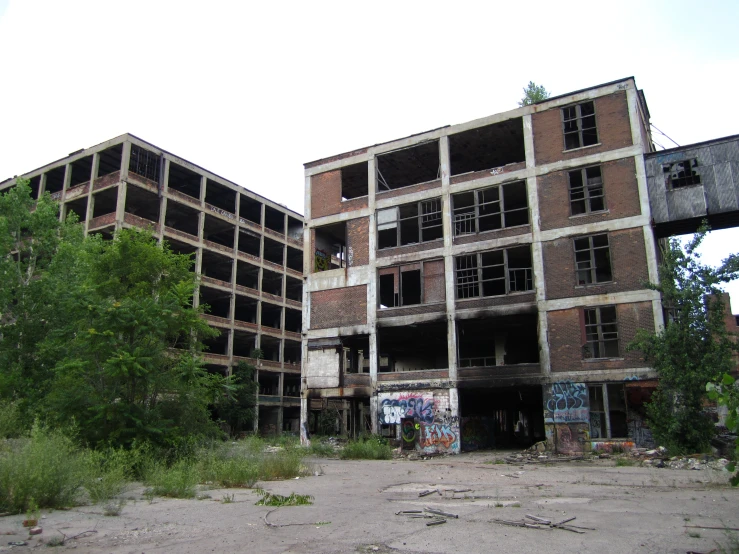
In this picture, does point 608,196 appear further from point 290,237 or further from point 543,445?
point 290,237

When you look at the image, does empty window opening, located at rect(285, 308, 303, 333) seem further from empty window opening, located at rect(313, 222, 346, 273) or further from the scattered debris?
the scattered debris

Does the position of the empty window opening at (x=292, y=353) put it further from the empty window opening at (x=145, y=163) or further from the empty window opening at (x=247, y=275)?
the empty window opening at (x=145, y=163)

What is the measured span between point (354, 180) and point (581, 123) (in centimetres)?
1236

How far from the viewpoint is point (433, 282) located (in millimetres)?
26391

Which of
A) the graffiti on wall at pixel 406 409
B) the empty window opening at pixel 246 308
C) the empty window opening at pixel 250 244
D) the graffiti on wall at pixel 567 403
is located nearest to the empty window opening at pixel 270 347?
the empty window opening at pixel 246 308

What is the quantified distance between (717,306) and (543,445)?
8.12 metres

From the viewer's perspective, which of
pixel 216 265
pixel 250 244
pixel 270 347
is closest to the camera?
pixel 216 265

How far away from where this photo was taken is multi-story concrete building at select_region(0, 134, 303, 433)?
37688 millimetres

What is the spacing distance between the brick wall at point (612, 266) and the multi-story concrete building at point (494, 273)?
55 millimetres

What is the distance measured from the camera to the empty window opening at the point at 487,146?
1063 inches

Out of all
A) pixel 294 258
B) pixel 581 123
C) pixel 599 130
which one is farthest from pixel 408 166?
pixel 294 258

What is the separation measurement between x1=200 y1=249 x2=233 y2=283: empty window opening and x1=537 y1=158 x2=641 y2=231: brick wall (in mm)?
26612

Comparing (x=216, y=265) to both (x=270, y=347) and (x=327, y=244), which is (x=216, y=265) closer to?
(x=270, y=347)

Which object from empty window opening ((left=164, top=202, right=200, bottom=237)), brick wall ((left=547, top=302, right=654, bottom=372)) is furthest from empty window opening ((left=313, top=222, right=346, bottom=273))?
empty window opening ((left=164, top=202, right=200, bottom=237))
